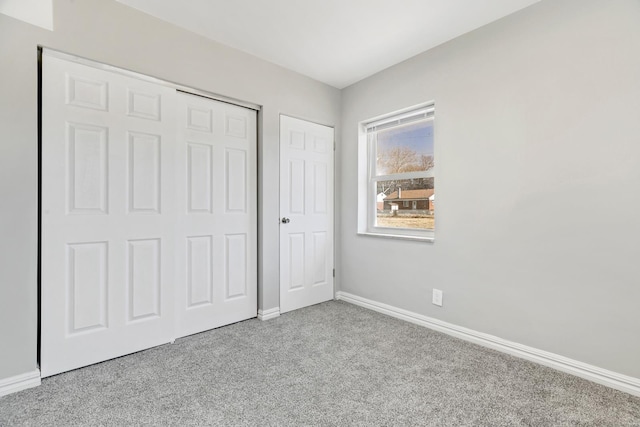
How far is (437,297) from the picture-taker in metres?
2.59

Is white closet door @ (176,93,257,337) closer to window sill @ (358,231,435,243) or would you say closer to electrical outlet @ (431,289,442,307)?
window sill @ (358,231,435,243)

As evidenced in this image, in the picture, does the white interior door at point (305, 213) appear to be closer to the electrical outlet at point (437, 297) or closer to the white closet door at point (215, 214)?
the white closet door at point (215, 214)

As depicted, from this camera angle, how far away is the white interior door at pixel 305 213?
3.02 meters

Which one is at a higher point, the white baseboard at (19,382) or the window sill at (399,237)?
the window sill at (399,237)

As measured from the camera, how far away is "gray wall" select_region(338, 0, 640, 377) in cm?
175

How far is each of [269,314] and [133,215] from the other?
4.81 feet

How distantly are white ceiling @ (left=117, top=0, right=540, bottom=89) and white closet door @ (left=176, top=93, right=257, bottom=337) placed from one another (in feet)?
1.86

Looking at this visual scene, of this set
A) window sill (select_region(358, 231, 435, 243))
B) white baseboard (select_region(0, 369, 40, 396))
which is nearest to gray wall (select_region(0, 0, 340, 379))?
white baseboard (select_region(0, 369, 40, 396))

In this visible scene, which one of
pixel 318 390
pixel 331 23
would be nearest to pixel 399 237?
pixel 318 390

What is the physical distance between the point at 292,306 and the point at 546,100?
8.90ft

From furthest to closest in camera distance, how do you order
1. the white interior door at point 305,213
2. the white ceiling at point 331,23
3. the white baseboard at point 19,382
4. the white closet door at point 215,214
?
1. the white interior door at point 305,213
2. the white closet door at point 215,214
3. the white ceiling at point 331,23
4. the white baseboard at point 19,382

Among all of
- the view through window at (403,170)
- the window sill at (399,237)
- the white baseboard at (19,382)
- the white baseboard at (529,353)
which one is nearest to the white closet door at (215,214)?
the white baseboard at (19,382)

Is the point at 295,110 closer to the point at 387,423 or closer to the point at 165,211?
the point at 165,211

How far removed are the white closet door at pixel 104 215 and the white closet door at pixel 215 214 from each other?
12 centimetres
